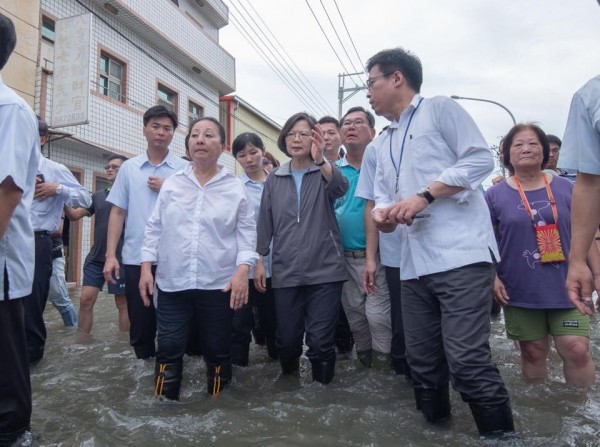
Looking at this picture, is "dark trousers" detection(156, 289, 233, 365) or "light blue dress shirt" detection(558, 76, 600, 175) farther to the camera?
"dark trousers" detection(156, 289, 233, 365)

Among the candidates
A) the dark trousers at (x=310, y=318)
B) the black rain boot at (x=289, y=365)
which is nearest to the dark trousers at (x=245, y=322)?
the black rain boot at (x=289, y=365)

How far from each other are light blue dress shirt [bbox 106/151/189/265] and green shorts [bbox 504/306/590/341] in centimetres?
278

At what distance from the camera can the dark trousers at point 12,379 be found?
2225 millimetres

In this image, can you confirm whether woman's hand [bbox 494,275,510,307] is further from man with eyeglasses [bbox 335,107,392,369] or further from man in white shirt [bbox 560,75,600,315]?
man in white shirt [bbox 560,75,600,315]

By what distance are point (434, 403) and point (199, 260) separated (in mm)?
1639

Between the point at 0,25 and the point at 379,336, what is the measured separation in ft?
10.2

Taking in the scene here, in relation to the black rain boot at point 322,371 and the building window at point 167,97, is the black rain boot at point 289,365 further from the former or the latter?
the building window at point 167,97

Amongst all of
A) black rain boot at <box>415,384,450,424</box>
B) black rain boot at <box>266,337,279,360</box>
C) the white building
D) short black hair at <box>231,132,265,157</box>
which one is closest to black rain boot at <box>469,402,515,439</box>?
black rain boot at <box>415,384,450,424</box>

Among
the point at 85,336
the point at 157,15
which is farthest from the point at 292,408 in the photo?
the point at 157,15

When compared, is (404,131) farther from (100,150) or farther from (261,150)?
(100,150)

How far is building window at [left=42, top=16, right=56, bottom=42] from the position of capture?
10.7 meters

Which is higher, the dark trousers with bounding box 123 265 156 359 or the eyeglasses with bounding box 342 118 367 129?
the eyeglasses with bounding box 342 118 367 129

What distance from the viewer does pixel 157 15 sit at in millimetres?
13625

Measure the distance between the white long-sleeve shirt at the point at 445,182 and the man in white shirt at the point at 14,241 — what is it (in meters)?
1.89
